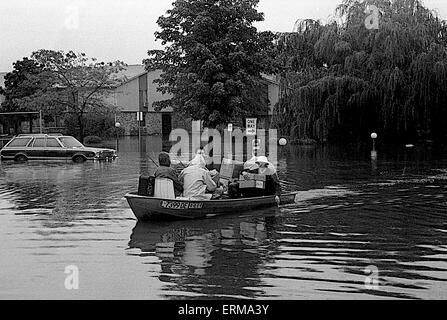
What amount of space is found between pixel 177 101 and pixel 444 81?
14698 millimetres

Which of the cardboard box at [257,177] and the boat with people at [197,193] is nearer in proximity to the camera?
the boat with people at [197,193]

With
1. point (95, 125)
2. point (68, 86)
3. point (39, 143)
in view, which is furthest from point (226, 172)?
point (95, 125)

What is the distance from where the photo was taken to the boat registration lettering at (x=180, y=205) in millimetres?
12617

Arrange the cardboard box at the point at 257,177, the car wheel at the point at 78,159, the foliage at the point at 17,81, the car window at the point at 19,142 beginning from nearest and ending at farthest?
the cardboard box at the point at 257,177, the car wheel at the point at 78,159, the car window at the point at 19,142, the foliage at the point at 17,81

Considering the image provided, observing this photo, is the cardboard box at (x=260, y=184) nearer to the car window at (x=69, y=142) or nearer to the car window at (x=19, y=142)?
the car window at (x=69, y=142)

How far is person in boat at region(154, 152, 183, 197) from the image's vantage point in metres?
12.9

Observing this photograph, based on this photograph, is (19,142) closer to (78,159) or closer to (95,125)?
(78,159)

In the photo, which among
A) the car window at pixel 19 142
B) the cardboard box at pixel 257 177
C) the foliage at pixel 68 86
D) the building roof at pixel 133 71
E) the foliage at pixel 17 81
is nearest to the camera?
the cardboard box at pixel 257 177

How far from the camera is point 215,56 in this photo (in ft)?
121

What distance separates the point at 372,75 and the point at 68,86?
20.3 metres

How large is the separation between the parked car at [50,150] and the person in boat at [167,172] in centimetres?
1718

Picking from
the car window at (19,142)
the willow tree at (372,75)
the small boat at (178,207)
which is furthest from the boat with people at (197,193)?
the willow tree at (372,75)

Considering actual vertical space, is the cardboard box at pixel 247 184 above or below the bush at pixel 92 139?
below
